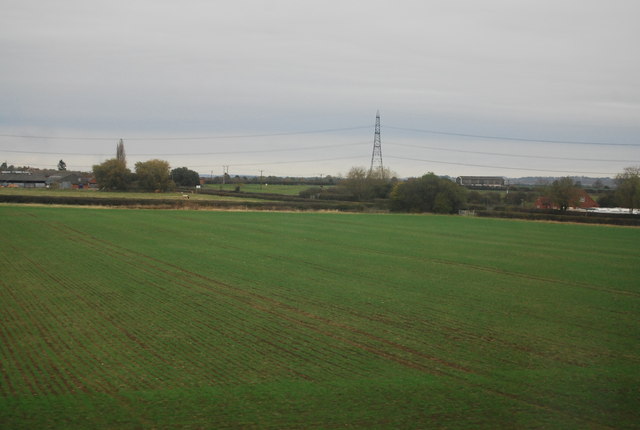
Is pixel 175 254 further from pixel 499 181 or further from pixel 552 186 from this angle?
pixel 499 181

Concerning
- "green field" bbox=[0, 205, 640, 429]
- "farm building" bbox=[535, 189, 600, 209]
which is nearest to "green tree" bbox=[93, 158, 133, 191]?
"farm building" bbox=[535, 189, 600, 209]

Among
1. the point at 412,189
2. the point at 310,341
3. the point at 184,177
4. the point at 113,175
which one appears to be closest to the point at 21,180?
the point at 113,175

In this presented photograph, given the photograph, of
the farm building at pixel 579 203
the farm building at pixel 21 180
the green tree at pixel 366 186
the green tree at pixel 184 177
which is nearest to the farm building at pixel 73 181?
the farm building at pixel 21 180

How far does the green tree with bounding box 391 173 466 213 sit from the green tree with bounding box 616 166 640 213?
22.6 m

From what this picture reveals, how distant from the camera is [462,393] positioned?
1110cm

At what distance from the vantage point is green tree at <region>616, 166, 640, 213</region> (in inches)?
3096

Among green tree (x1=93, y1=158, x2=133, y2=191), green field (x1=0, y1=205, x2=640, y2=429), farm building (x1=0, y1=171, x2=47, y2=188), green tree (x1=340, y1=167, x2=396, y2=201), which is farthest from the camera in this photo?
farm building (x1=0, y1=171, x2=47, y2=188)

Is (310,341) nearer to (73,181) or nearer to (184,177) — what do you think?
(184,177)

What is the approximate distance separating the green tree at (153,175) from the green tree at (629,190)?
7702 cm

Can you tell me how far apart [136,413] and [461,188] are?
7839 cm

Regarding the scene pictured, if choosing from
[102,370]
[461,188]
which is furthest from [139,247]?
[461,188]

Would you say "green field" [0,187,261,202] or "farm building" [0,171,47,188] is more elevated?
"farm building" [0,171,47,188]

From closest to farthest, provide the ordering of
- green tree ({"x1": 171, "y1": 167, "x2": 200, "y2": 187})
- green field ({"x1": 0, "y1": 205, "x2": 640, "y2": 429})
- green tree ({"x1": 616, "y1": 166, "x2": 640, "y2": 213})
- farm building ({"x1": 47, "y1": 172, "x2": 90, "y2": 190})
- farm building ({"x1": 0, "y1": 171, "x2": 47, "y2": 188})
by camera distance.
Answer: green field ({"x1": 0, "y1": 205, "x2": 640, "y2": 429}) < green tree ({"x1": 616, "y1": 166, "x2": 640, "y2": 213}) < farm building ({"x1": 0, "y1": 171, "x2": 47, "y2": 188}) < green tree ({"x1": 171, "y1": 167, "x2": 200, "y2": 187}) < farm building ({"x1": 47, "y1": 172, "x2": 90, "y2": 190})

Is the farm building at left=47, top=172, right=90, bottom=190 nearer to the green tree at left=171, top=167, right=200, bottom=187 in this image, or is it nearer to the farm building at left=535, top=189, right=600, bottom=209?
the green tree at left=171, top=167, right=200, bottom=187
